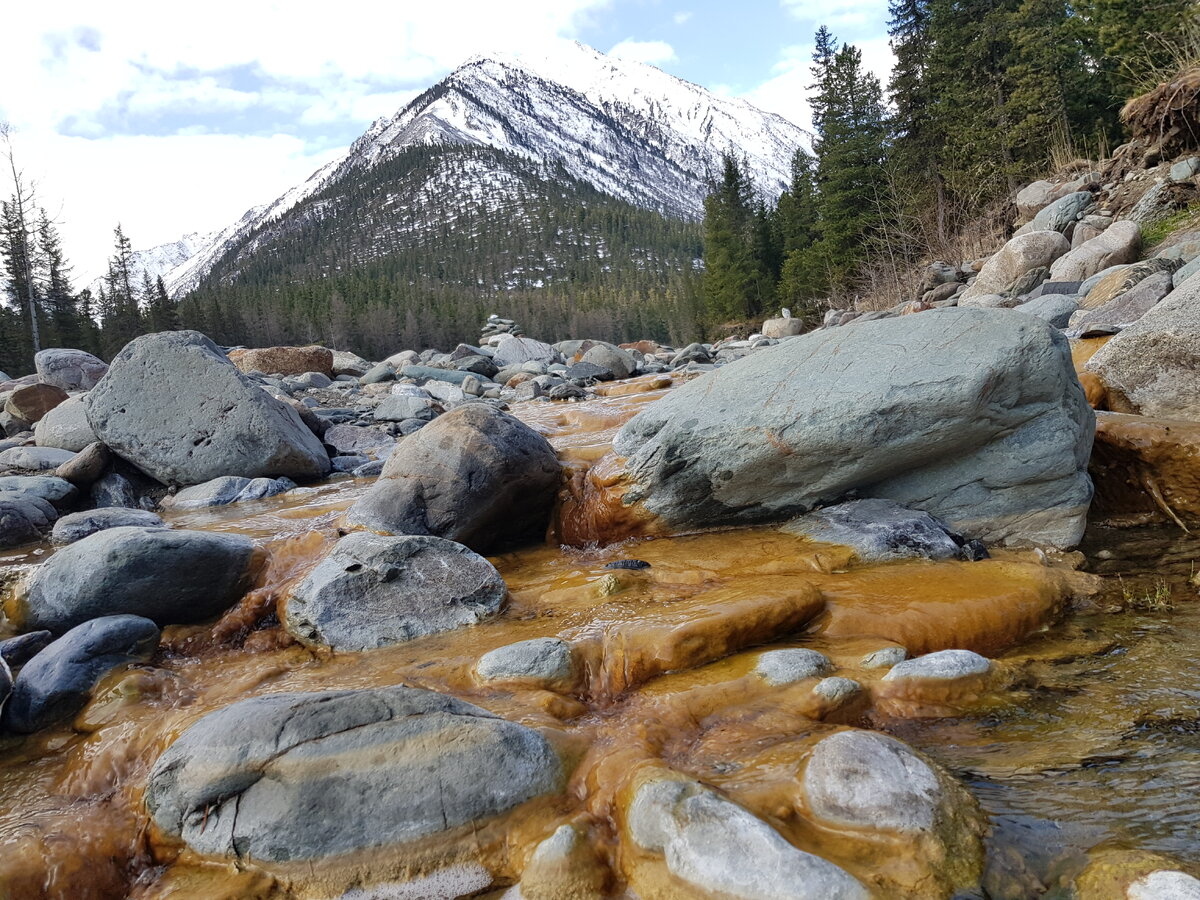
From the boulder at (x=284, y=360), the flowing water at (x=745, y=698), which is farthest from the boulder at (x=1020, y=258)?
the boulder at (x=284, y=360)

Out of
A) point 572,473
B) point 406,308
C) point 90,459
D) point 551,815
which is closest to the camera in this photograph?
point 551,815

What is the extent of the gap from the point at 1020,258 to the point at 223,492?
599 inches

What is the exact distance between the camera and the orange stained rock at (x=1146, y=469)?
5438mm

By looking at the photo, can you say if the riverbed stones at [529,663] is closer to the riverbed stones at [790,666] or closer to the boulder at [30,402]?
the riverbed stones at [790,666]

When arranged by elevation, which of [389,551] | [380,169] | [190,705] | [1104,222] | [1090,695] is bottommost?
[1090,695]

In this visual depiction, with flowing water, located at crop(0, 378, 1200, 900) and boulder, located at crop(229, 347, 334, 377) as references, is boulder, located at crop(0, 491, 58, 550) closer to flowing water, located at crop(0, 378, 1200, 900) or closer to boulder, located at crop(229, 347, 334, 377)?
flowing water, located at crop(0, 378, 1200, 900)

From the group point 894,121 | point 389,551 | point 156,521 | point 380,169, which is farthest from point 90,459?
point 380,169

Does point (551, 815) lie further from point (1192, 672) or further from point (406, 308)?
point (406, 308)

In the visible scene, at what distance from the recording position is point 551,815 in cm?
278

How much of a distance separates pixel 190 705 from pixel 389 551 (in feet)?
4.67

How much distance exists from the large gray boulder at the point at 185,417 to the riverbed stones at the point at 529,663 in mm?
5884

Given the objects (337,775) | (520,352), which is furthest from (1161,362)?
(520,352)

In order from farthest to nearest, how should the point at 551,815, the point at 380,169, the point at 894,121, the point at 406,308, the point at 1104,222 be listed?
the point at 380,169, the point at 406,308, the point at 894,121, the point at 1104,222, the point at 551,815

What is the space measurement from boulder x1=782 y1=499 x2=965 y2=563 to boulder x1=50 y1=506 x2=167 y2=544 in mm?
5531
